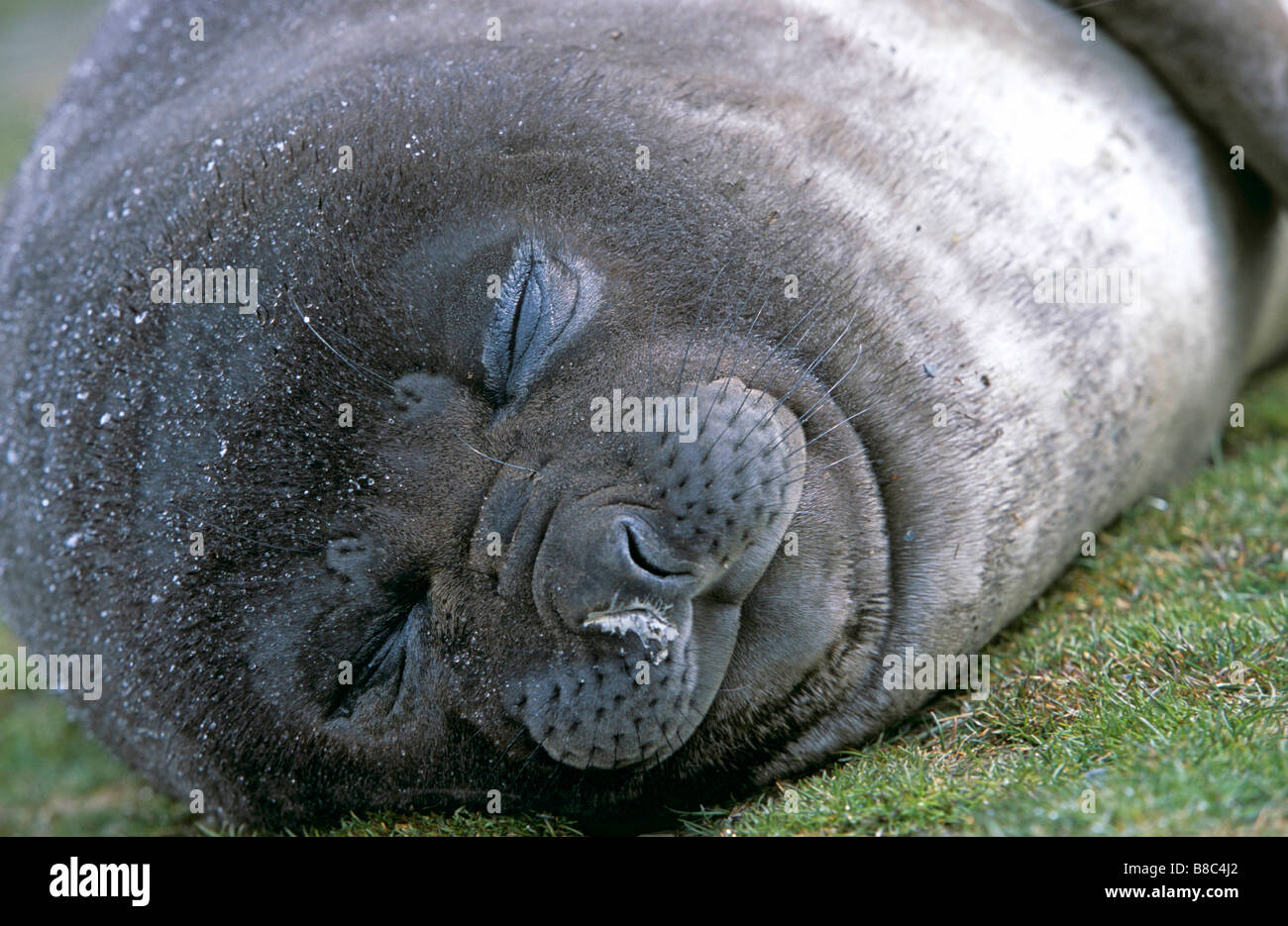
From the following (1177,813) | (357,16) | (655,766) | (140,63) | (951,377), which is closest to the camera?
(1177,813)

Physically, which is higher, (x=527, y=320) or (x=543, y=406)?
(x=527, y=320)

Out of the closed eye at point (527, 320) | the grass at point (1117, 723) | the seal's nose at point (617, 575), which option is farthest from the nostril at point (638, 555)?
the grass at point (1117, 723)

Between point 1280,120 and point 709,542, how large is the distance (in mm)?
2550

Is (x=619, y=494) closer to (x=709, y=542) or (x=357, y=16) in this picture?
(x=709, y=542)

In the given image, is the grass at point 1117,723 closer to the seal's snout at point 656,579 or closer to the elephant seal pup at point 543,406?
the elephant seal pup at point 543,406

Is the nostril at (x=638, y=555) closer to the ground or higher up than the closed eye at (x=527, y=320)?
closer to the ground

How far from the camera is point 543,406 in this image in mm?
2791

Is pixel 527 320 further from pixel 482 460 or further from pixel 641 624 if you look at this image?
pixel 641 624

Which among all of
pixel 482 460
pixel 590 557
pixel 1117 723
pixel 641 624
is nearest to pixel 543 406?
pixel 482 460

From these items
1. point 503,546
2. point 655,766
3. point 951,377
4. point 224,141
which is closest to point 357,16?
point 224,141

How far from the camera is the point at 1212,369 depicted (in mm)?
4031

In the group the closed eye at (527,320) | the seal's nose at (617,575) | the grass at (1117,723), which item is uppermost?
the closed eye at (527,320)

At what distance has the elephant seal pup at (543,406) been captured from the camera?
108 inches

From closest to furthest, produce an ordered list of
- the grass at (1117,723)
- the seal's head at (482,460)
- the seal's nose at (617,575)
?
the grass at (1117,723)
the seal's nose at (617,575)
the seal's head at (482,460)
